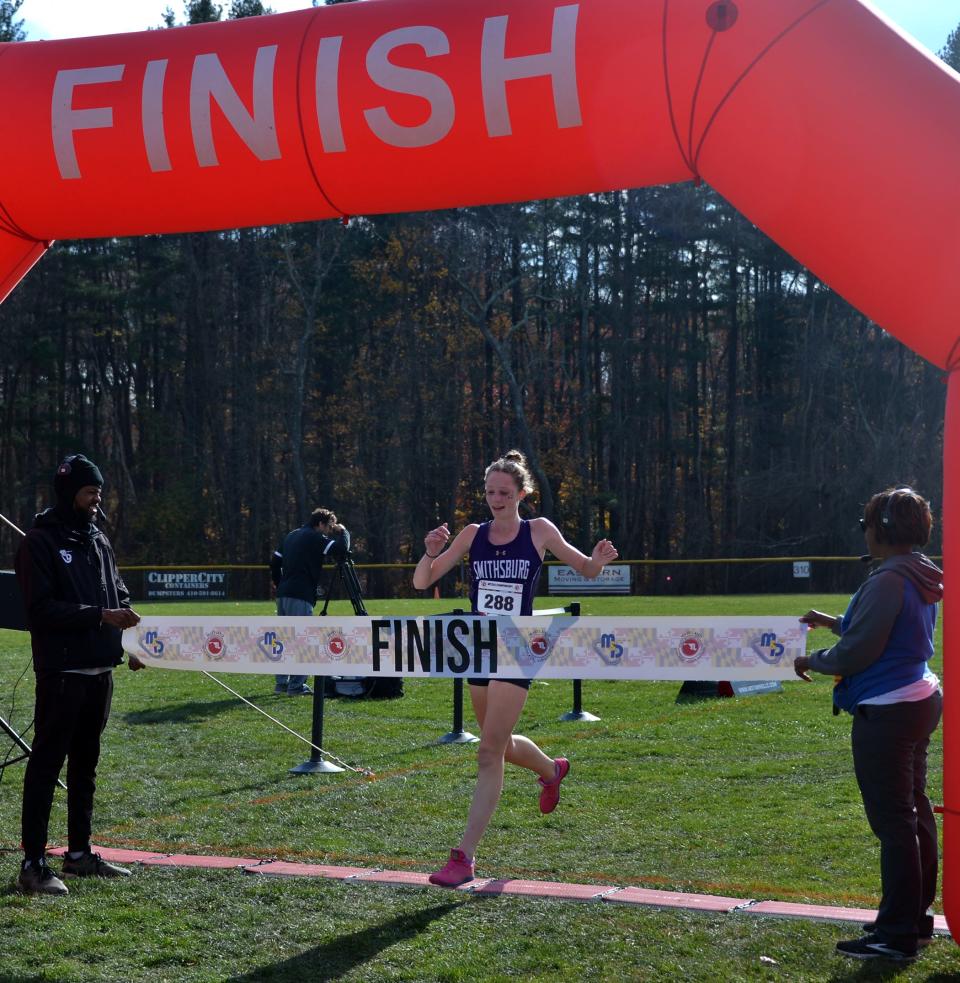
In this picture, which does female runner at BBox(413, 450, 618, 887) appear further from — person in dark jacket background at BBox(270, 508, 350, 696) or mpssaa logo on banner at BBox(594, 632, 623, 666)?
person in dark jacket background at BBox(270, 508, 350, 696)

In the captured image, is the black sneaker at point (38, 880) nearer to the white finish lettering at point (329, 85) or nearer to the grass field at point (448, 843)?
the grass field at point (448, 843)

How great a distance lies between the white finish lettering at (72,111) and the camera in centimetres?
526

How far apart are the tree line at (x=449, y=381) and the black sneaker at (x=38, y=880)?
41979 millimetres

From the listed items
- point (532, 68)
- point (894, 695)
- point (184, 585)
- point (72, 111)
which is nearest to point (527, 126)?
point (532, 68)

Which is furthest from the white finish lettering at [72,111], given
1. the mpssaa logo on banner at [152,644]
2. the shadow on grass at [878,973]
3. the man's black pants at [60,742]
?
the shadow on grass at [878,973]

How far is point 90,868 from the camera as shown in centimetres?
592

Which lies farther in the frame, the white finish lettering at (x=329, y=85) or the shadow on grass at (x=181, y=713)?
the shadow on grass at (x=181, y=713)

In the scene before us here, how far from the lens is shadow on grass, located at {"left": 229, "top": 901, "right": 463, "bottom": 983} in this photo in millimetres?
4520

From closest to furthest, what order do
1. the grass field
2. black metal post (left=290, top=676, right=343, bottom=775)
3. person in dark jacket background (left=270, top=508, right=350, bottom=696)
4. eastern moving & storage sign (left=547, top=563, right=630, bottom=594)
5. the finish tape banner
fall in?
the grass field, the finish tape banner, black metal post (left=290, top=676, right=343, bottom=775), person in dark jacket background (left=270, top=508, right=350, bottom=696), eastern moving & storage sign (left=547, top=563, right=630, bottom=594)

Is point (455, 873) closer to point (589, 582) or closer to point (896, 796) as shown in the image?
point (896, 796)

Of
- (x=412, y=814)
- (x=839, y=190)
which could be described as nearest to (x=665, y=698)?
(x=412, y=814)

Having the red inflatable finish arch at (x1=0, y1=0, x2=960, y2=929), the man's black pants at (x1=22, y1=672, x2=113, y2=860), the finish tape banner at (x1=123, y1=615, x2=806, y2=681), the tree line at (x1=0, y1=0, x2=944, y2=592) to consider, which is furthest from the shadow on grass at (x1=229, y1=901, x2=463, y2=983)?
the tree line at (x1=0, y1=0, x2=944, y2=592)

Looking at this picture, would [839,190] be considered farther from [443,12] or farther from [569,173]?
[443,12]

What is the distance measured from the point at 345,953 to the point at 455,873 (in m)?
0.93
